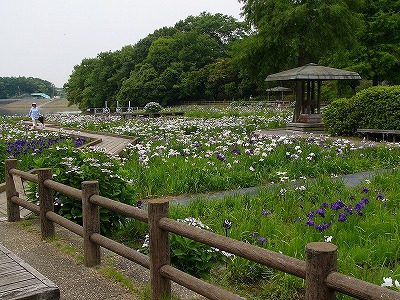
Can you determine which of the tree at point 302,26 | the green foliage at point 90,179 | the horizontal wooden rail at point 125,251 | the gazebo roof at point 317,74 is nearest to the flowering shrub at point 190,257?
the horizontal wooden rail at point 125,251

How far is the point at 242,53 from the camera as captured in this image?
2575 cm

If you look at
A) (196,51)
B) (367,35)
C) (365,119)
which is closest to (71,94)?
(196,51)

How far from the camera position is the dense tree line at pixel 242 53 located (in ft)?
78.7

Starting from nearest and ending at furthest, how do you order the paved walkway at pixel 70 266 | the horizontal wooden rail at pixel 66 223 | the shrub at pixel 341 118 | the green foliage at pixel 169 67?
1. the paved walkway at pixel 70 266
2. the horizontal wooden rail at pixel 66 223
3. the shrub at pixel 341 118
4. the green foliage at pixel 169 67

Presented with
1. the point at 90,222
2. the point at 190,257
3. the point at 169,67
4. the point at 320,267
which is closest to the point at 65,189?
the point at 90,222

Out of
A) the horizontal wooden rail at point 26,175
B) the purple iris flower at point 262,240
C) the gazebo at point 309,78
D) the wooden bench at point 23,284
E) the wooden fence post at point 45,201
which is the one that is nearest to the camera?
the wooden bench at point 23,284

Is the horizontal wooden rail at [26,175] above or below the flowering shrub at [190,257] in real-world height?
above

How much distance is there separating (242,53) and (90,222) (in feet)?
74.3

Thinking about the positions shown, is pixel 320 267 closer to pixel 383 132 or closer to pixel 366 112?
pixel 383 132

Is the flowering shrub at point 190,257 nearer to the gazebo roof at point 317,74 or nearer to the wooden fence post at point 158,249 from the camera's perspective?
the wooden fence post at point 158,249

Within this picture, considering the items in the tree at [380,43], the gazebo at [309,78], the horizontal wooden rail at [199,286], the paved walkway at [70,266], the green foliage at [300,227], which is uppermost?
the tree at [380,43]

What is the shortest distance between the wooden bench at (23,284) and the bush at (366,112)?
11909mm

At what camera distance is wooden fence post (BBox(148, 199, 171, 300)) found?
328 centimetres

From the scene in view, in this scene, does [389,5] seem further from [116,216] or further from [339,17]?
[116,216]
